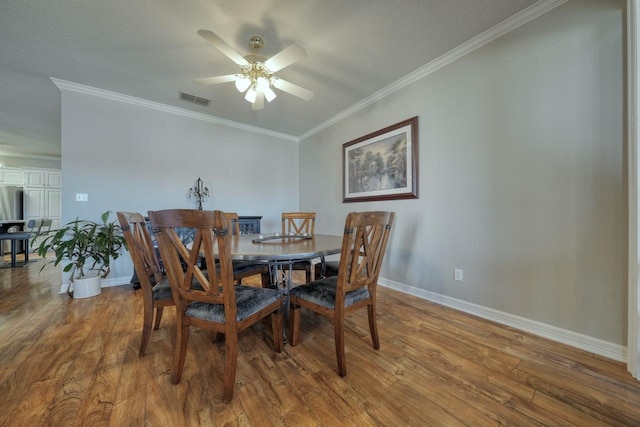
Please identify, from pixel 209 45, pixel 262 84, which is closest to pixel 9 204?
pixel 209 45

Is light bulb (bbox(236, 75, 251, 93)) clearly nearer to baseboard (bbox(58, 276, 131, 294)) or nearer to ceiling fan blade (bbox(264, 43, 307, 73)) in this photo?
ceiling fan blade (bbox(264, 43, 307, 73))

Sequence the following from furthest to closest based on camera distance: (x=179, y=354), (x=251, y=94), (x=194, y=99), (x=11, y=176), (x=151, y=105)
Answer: (x=11, y=176) → (x=151, y=105) → (x=194, y=99) → (x=251, y=94) → (x=179, y=354)

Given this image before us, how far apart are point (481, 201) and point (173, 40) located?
3.10 metres

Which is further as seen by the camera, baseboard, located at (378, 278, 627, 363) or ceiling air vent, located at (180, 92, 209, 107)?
ceiling air vent, located at (180, 92, 209, 107)

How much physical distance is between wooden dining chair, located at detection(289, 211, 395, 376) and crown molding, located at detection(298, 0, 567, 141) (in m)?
1.89

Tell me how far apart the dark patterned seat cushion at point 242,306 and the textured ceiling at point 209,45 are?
2065mm

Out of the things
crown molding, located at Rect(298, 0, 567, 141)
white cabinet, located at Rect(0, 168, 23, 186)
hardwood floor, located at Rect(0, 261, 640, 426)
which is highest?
crown molding, located at Rect(298, 0, 567, 141)

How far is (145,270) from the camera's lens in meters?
1.46

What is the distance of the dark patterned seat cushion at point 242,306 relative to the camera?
1191 millimetres

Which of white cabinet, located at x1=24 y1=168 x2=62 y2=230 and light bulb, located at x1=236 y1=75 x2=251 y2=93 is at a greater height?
light bulb, located at x1=236 y1=75 x2=251 y2=93

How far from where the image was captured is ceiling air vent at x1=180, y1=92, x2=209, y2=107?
119 inches

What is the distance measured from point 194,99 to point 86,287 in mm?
2611

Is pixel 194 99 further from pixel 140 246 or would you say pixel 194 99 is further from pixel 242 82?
pixel 140 246

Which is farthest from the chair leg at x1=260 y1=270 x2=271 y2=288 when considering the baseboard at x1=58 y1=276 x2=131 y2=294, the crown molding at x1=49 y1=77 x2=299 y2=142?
the crown molding at x1=49 y1=77 x2=299 y2=142
